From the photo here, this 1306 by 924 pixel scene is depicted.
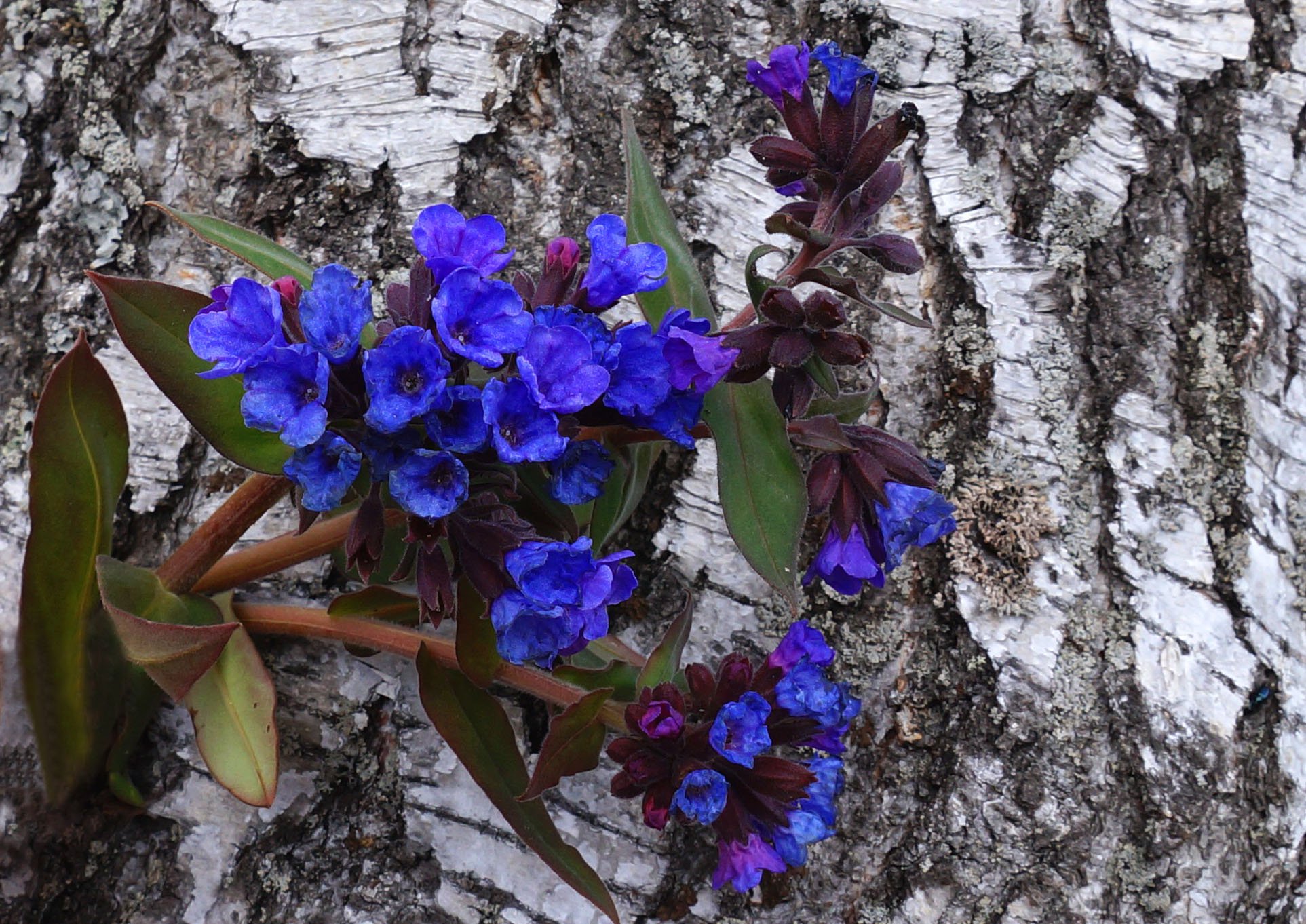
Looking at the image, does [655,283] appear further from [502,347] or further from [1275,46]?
[1275,46]

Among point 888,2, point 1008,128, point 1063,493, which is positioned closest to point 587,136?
point 888,2

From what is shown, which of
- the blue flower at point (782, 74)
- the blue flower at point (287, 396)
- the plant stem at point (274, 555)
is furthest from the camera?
the plant stem at point (274, 555)

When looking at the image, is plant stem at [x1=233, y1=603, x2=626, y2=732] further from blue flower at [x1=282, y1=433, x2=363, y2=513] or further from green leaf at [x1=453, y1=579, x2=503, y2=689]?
blue flower at [x1=282, y1=433, x2=363, y2=513]

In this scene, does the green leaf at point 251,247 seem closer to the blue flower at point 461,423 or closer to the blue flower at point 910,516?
the blue flower at point 461,423

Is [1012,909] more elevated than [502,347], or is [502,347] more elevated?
[502,347]

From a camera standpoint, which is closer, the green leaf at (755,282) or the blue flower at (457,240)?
the blue flower at (457,240)

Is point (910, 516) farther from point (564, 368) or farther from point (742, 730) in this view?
point (564, 368)

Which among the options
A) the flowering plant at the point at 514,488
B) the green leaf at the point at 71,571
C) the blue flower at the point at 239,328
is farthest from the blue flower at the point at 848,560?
the green leaf at the point at 71,571
